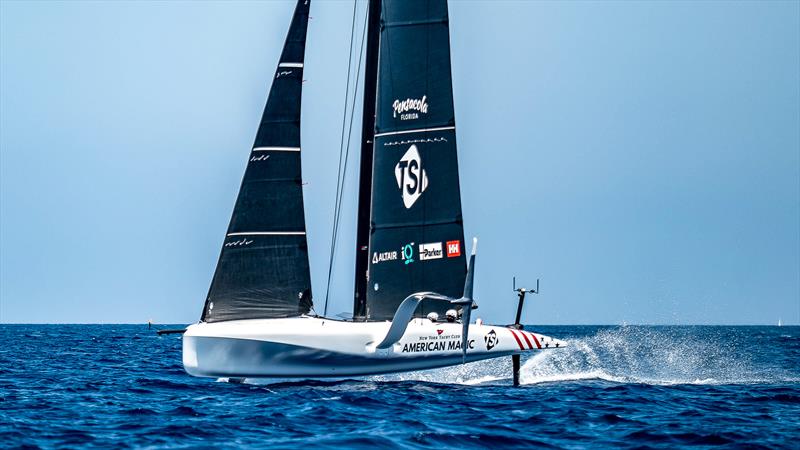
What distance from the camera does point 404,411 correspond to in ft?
61.5

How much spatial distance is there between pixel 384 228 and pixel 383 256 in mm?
607

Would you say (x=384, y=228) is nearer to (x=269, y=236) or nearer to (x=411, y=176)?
(x=411, y=176)

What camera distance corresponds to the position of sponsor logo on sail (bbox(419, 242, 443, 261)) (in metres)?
24.2

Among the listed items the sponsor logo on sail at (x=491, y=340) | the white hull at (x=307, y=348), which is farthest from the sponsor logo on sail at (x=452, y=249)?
the sponsor logo on sail at (x=491, y=340)

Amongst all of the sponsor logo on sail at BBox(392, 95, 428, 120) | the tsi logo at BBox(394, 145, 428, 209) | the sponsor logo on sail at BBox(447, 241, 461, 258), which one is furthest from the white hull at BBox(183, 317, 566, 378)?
the sponsor logo on sail at BBox(392, 95, 428, 120)

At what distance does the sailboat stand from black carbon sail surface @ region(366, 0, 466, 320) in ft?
0.07

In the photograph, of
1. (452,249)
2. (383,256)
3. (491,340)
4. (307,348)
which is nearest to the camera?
(307,348)

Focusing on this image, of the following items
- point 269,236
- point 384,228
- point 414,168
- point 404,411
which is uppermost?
point 414,168

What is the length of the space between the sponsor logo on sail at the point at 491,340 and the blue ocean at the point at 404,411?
0.99 meters

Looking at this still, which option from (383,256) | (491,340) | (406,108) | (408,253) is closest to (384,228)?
(383,256)

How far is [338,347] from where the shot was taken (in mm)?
22328

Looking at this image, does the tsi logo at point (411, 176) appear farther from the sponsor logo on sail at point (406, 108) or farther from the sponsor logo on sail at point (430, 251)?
the sponsor logo on sail at point (430, 251)

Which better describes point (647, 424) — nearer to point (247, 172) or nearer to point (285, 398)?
point (285, 398)

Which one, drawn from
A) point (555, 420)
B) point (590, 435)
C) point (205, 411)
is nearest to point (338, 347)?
point (205, 411)
